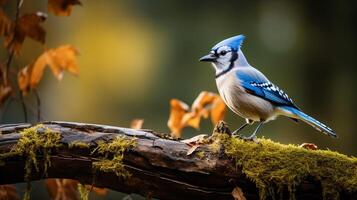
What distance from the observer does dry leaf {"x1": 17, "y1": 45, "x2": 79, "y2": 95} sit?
336 cm

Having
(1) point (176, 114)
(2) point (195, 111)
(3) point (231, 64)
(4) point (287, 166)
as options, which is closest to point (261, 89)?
(3) point (231, 64)

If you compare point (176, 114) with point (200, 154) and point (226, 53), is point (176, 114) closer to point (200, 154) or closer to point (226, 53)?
point (226, 53)

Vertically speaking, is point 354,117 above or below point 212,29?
below

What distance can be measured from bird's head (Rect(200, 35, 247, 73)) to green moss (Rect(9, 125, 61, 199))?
131 cm

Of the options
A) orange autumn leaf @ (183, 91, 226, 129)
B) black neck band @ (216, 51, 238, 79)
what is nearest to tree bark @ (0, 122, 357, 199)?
orange autumn leaf @ (183, 91, 226, 129)

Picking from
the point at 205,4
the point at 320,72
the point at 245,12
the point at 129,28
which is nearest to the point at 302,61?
the point at 320,72

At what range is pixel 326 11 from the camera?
7.39 metres

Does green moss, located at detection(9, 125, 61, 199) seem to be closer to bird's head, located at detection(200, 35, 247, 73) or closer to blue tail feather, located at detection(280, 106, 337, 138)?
bird's head, located at detection(200, 35, 247, 73)

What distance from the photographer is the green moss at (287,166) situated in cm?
277

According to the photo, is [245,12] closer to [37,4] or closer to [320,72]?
[320,72]

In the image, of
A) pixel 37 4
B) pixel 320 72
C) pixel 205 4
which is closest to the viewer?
pixel 320 72

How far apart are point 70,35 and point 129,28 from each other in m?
0.93

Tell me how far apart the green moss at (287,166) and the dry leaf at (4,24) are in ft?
4.15

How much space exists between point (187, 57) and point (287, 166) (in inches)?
256
